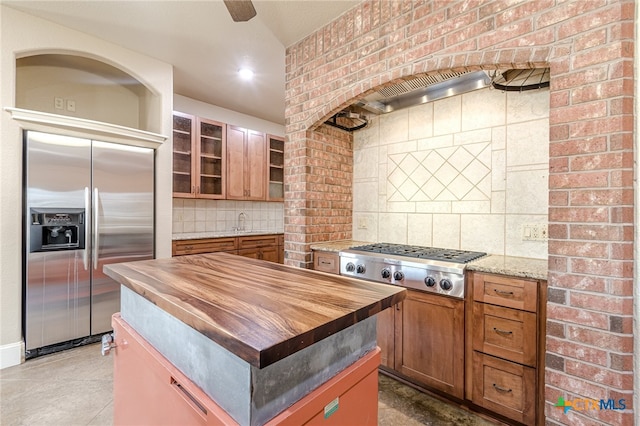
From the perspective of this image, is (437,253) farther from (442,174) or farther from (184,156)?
(184,156)

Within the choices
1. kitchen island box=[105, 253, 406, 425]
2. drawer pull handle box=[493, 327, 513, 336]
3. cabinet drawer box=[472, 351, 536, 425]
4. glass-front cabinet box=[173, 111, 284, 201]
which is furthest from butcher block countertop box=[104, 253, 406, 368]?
glass-front cabinet box=[173, 111, 284, 201]

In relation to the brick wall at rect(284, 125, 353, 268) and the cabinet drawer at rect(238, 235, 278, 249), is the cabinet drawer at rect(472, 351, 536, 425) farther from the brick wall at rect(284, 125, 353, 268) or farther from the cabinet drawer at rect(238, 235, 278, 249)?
the cabinet drawer at rect(238, 235, 278, 249)

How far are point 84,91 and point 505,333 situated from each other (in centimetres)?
444

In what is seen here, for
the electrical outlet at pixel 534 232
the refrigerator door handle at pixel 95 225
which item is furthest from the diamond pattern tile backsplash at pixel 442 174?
the refrigerator door handle at pixel 95 225

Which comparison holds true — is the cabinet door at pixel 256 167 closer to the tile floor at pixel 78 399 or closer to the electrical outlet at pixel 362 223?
the electrical outlet at pixel 362 223

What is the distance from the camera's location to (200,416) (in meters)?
0.80

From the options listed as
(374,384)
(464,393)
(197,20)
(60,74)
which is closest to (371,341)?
(374,384)

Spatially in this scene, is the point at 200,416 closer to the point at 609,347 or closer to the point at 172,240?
the point at 609,347

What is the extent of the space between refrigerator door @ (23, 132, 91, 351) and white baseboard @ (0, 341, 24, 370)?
0.05 m

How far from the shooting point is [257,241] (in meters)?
4.40

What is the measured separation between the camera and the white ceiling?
233cm

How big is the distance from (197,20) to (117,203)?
186 centimetres

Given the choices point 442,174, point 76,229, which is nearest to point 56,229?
point 76,229

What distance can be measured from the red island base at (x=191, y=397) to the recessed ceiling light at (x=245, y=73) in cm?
299
